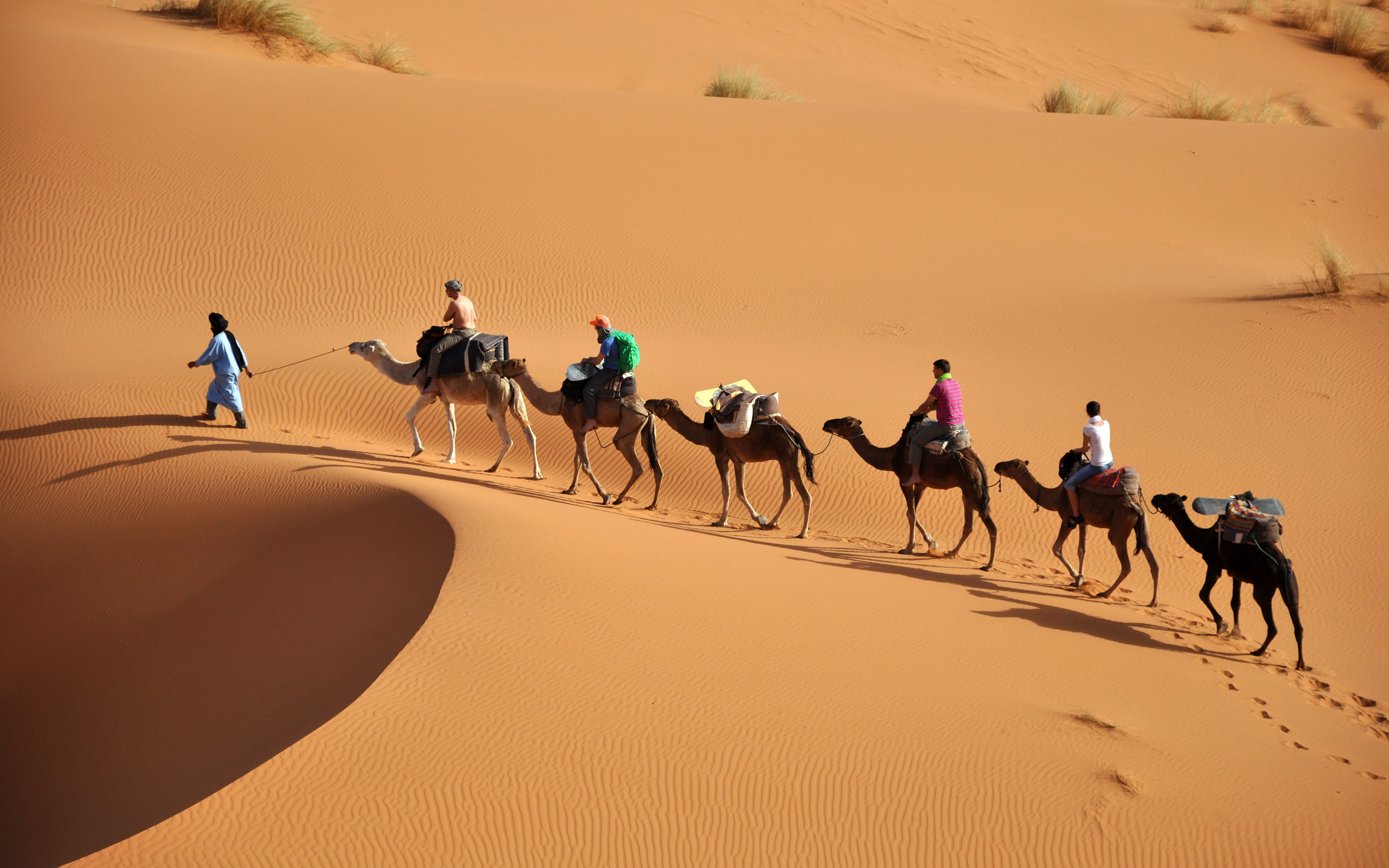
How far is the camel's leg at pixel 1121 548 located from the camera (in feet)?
33.5

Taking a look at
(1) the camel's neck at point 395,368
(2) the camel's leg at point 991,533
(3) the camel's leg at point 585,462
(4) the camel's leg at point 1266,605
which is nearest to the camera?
(4) the camel's leg at point 1266,605

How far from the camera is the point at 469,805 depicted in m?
5.74

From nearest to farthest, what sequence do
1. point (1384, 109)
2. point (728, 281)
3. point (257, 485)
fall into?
point (257, 485), point (728, 281), point (1384, 109)

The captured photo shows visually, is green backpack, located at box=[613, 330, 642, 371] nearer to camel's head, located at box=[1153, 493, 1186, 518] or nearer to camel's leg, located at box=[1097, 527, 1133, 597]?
camel's leg, located at box=[1097, 527, 1133, 597]

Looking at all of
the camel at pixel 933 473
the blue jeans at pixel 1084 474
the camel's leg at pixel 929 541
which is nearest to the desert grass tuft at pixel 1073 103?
the camel's leg at pixel 929 541

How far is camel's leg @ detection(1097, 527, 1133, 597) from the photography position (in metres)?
10.2

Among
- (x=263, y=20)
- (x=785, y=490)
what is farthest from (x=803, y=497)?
(x=263, y=20)

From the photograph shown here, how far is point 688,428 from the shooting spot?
12484 millimetres

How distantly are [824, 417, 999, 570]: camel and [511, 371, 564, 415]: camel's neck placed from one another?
3326mm

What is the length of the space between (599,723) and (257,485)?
553cm

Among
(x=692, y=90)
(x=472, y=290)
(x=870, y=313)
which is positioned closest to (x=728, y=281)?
(x=870, y=313)

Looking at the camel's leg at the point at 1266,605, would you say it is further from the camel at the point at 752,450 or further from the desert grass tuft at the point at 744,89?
the desert grass tuft at the point at 744,89

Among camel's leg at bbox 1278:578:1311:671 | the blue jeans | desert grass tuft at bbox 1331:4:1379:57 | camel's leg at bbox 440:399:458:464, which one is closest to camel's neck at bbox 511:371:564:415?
camel's leg at bbox 440:399:458:464

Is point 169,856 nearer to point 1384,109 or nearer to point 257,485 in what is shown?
point 257,485
